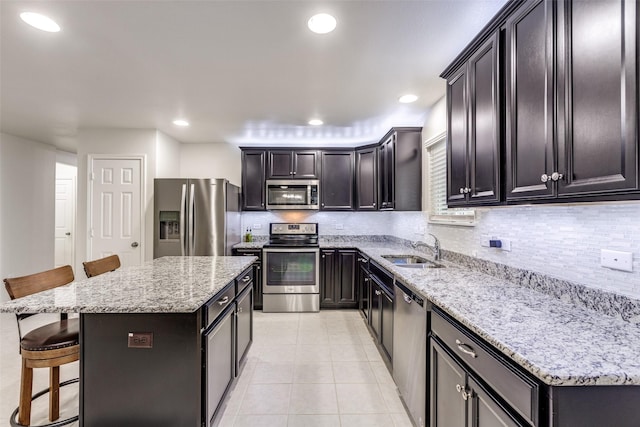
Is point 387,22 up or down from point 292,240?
up

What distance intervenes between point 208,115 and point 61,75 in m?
1.30

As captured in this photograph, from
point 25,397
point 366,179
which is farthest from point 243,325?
point 366,179

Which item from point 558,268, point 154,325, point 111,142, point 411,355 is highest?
point 111,142

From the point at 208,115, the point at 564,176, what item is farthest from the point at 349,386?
the point at 208,115

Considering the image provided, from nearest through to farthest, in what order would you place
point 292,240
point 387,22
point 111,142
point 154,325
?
point 154,325 → point 387,22 → point 111,142 → point 292,240

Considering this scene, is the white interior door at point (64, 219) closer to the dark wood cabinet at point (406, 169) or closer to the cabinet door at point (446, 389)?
the dark wood cabinet at point (406, 169)

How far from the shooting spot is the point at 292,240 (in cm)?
463

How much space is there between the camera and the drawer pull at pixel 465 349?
1.19m

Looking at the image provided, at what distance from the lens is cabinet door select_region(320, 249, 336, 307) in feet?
13.5

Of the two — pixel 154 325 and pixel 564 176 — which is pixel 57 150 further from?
pixel 564 176

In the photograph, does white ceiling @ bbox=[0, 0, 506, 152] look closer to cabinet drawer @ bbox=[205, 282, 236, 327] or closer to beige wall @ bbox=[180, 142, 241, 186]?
beige wall @ bbox=[180, 142, 241, 186]

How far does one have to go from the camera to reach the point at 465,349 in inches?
48.7

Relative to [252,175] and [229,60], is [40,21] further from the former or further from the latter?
[252,175]

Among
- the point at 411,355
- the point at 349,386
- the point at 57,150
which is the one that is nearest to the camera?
the point at 411,355
